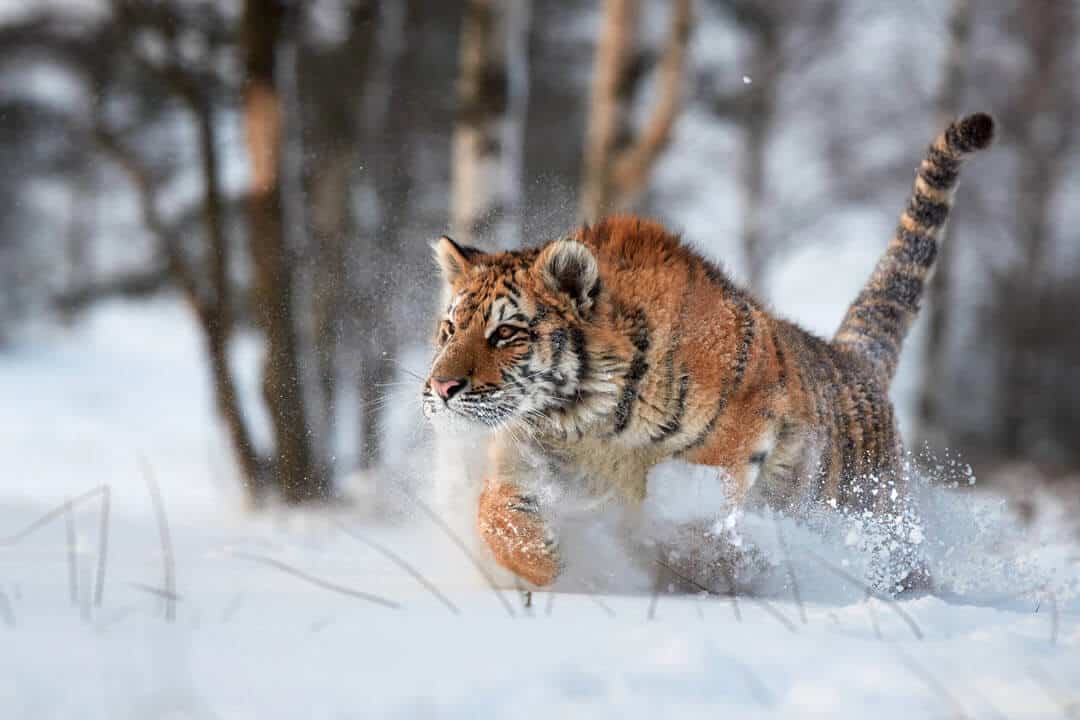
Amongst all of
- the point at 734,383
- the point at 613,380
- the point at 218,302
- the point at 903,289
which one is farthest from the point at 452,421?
the point at 218,302

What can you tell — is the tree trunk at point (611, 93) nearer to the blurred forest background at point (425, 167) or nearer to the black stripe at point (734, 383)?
the blurred forest background at point (425, 167)

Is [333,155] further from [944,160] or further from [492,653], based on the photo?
[492,653]

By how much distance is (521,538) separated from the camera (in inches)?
161

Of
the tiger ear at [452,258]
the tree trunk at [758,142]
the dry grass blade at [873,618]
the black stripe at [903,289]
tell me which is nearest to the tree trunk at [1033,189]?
the tree trunk at [758,142]

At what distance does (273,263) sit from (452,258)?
4.49 meters

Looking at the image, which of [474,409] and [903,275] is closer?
[474,409]

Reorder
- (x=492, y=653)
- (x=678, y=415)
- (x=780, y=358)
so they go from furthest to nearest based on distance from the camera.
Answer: (x=780, y=358)
(x=678, y=415)
(x=492, y=653)

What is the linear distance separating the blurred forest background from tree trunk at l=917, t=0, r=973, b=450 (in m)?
0.04

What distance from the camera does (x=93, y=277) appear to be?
12867 mm

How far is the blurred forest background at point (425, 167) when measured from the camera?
8781 mm

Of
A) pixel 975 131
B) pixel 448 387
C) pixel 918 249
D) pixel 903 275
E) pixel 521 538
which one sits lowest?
pixel 521 538

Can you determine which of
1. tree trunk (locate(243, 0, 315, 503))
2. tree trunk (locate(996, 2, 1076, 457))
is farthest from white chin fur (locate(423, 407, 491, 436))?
tree trunk (locate(996, 2, 1076, 457))

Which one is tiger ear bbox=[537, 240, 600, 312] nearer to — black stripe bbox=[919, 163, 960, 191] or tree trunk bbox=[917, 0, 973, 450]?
black stripe bbox=[919, 163, 960, 191]

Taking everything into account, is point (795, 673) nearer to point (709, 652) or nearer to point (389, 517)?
point (709, 652)
